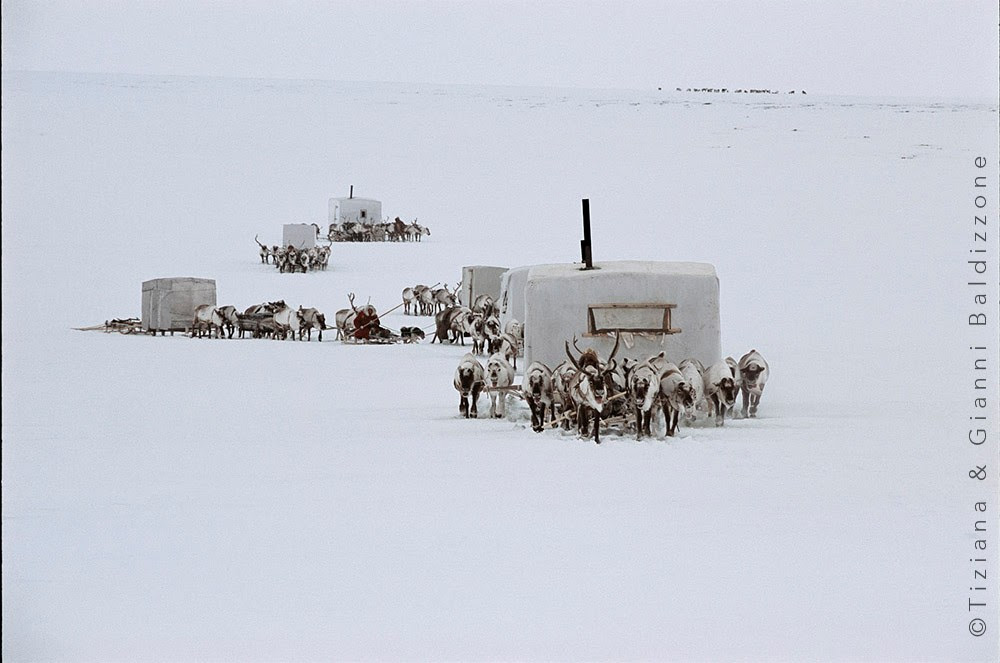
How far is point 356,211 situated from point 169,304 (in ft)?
48.6

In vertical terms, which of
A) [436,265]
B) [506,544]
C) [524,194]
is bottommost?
[506,544]

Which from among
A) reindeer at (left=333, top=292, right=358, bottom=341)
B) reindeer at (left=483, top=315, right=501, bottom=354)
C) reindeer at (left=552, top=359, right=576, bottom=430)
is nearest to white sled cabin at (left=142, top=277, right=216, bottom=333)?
reindeer at (left=333, top=292, right=358, bottom=341)

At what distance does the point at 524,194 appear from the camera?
37500 mm

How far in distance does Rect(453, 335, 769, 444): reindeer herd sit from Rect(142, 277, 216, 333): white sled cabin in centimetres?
996

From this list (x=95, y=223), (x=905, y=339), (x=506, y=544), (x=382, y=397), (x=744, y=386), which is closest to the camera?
(x=506, y=544)

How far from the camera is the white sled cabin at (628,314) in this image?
1158cm

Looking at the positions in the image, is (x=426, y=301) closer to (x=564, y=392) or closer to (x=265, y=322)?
(x=265, y=322)

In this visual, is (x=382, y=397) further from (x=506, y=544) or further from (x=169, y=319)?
(x=169, y=319)

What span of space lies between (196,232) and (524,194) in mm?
10754

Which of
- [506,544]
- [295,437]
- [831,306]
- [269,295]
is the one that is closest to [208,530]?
[506,544]

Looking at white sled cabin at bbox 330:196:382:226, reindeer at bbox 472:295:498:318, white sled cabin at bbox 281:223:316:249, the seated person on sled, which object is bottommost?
the seated person on sled

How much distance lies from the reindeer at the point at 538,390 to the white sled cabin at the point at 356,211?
2411 centimetres

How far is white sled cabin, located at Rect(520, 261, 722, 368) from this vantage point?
11.6 m

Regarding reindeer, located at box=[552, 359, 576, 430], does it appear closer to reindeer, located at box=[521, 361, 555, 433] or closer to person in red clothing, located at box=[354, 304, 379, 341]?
reindeer, located at box=[521, 361, 555, 433]
